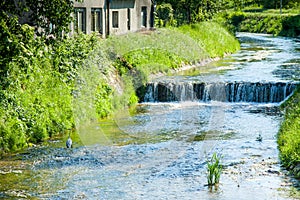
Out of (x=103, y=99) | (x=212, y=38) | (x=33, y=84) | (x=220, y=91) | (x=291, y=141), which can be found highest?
(x=212, y=38)

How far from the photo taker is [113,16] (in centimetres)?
4178

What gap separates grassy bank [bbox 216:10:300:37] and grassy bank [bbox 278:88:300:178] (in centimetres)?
4055

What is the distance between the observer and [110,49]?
3297 centimetres

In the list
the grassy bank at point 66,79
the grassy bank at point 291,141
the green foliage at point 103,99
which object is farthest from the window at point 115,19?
the grassy bank at point 291,141

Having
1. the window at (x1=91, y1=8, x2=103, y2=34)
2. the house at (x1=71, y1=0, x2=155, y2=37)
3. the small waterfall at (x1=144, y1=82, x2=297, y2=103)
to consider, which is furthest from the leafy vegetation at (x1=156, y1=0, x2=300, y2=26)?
the small waterfall at (x1=144, y1=82, x2=297, y2=103)

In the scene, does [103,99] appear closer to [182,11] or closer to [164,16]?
[164,16]

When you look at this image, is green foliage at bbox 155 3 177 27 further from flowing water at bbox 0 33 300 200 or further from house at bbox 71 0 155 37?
flowing water at bbox 0 33 300 200

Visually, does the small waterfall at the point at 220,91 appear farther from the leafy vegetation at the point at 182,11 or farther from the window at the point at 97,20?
the leafy vegetation at the point at 182,11

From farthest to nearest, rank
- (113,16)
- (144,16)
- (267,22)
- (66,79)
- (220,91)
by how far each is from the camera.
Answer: (267,22) → (144,16) → (113,16) → (220,91) → (66,79)

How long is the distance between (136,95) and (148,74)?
2.81 m

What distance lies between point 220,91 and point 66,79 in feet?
29.6

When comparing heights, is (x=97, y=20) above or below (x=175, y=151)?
above

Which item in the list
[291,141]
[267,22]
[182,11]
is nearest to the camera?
[291,141]

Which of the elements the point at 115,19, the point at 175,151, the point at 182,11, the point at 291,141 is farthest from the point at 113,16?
the point at 291,141
